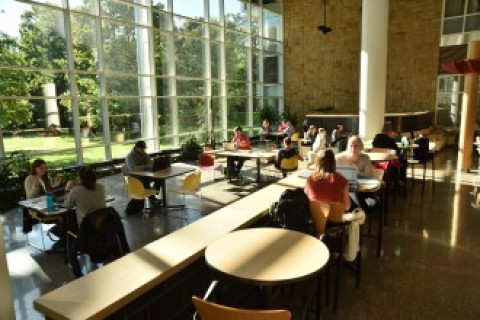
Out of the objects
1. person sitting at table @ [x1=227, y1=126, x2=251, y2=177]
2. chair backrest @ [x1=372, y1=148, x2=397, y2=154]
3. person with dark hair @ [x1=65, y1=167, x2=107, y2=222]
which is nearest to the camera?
person with dark hair @ [x1=65, y1=167, x2=107, y2=222]

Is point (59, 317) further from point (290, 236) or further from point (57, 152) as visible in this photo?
point (57, 152)

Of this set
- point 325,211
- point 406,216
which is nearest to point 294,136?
point 406,216

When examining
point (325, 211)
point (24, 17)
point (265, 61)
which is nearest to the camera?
point (325, 211)

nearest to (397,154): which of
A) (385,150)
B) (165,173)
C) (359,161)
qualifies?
(385,150)

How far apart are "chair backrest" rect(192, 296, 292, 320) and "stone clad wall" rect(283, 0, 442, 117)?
15166 mm

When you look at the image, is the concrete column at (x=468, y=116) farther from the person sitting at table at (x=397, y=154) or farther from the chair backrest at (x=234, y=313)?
the chair backrest at (x=234, y=313)

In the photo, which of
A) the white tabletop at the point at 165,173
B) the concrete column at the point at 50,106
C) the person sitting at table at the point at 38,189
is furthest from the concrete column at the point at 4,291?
the concrete column at the point at 50,106

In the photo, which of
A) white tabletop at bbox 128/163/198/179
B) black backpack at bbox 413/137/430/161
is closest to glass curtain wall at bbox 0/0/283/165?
white tabletop at bbox 128/163/198/179

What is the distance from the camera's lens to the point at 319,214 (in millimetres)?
3211

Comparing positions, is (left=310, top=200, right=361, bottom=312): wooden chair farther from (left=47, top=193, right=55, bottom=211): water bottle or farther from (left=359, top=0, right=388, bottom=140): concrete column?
(left=359, top=0, right=388, bottom=140): concrete column

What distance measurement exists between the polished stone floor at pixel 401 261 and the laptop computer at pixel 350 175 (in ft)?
2.90

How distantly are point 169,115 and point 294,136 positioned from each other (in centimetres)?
425

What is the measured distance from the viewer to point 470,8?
1375 centimetres

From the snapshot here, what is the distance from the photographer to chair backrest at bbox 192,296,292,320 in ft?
5.38
